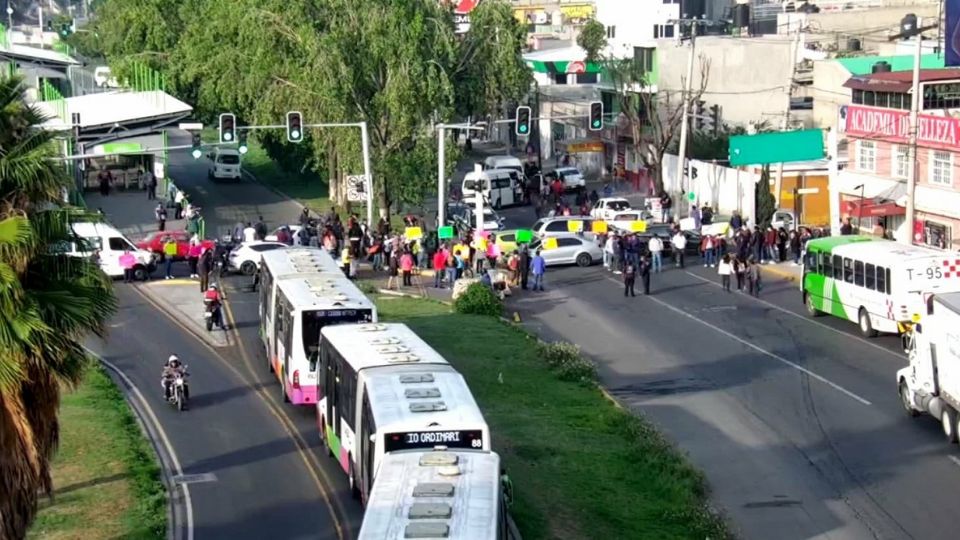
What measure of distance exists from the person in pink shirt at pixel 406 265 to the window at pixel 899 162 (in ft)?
61.2

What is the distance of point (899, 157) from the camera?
59.3 m

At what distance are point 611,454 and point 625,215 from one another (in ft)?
116

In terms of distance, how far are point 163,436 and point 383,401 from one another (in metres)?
9.16

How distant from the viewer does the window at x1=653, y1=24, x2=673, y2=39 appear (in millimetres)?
110425

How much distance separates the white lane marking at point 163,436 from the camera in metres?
26.5

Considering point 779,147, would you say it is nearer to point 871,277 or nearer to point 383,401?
point 871,277

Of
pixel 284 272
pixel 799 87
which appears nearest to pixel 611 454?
pixel 284 272

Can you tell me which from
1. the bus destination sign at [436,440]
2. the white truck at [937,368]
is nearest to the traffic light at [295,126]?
the white truck at [937,368]

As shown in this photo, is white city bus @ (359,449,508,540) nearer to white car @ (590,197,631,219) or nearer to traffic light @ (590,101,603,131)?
traffic light @ (590,101,603,131)

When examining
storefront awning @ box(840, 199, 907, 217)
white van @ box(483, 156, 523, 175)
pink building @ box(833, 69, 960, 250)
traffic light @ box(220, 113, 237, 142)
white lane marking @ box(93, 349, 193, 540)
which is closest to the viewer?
white lane marking @ box(93, 349, 193, 540)

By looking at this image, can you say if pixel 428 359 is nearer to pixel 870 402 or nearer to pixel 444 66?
pixel 870 402

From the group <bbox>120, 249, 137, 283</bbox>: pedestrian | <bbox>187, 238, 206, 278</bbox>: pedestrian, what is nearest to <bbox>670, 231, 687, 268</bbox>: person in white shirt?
<bbox>187, 238, 206, 278</bbox>: pedestrian

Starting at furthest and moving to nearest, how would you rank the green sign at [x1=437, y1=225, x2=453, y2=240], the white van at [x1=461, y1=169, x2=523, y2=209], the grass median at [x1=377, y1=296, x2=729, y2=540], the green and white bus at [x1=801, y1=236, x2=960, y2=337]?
the white van at [x1=461, y1=169, x2=523, y2=209], the green sign at [x1=437, y1=225, x2=453, y2=240], the green and white bus at [x1=801, y1=236, x2=960, y2=337], the grass median at [x1=377, y1=296, x2=729, y2=540]

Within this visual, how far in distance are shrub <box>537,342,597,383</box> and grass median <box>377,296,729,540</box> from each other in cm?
24
